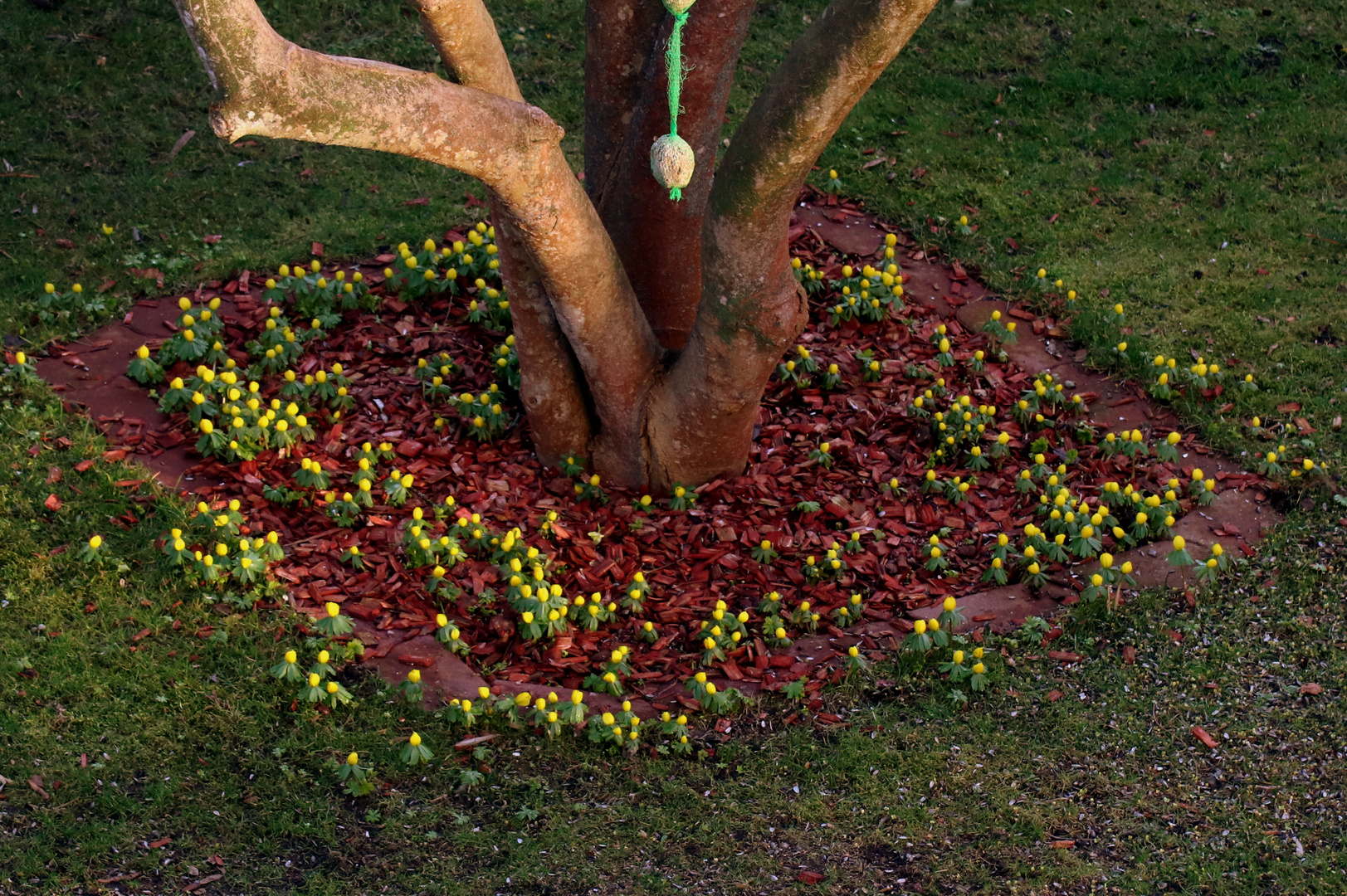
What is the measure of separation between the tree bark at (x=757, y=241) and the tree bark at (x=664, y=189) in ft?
0.89

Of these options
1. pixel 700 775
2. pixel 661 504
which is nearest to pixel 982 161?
pixel 661 504

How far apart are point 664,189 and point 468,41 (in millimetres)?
1157

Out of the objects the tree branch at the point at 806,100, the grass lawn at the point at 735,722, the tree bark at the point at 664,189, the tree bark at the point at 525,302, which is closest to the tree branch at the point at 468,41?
the tree bark at the point at 525,302

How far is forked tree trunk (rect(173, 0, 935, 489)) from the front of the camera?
3.53 metres

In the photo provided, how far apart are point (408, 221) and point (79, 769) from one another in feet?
12.1

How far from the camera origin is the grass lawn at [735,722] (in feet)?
12.1

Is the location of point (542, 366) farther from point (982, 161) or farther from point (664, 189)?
point (982, 161)

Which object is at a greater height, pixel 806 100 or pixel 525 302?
pixel 806 100

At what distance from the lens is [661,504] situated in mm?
5359

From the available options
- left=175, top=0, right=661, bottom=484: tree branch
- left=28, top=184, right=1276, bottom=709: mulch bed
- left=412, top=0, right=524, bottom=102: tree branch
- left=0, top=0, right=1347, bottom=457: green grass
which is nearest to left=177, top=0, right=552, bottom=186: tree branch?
left=175, top=0, right=661, bottom=484: tree branch

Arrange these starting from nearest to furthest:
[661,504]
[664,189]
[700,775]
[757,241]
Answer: [700,775] → [757,241] → [664,189] → [661,504]

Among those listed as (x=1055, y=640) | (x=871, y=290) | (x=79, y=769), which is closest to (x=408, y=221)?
(x=871, y=290)

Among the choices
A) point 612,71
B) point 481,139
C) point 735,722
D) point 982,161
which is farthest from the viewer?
point 982,161

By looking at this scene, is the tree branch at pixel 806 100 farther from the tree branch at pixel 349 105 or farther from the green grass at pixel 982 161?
the green grass at pixel 982 161
